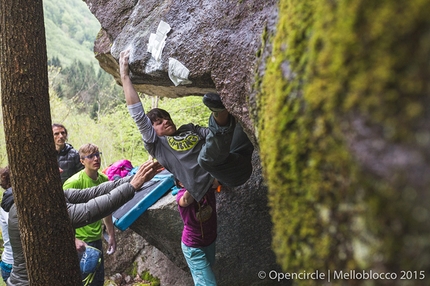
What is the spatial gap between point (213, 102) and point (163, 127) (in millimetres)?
1292

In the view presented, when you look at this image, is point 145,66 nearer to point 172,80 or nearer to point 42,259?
point 172,80

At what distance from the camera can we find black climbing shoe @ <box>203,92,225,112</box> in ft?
9.07

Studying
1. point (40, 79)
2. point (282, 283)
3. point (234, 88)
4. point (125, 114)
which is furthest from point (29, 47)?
point (125, 114)

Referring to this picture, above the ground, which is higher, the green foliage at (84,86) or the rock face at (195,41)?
the rock face at (195,41)

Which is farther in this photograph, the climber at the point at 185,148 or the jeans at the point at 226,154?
the climber at the point at 185,148

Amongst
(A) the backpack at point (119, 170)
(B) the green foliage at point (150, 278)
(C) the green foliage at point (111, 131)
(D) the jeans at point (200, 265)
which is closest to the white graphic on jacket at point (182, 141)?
(D) the jeans at point (200, 265)

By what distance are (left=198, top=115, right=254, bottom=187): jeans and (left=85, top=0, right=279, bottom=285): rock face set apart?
0.19 meters

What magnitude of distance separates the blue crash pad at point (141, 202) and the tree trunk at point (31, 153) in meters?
2.03

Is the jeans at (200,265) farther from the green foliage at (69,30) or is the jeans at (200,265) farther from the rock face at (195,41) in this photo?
the green foliage at (69,30)

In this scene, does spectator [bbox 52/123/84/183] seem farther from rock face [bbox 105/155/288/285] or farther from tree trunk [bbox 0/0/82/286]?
tree trunk [bbox 0/0/82/286]

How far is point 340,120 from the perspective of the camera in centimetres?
81

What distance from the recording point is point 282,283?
5121mm

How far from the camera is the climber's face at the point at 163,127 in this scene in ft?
12.9

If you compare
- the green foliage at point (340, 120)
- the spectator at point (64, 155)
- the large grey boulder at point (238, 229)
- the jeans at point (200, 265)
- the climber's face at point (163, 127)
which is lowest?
the large grey boulder at point (238, 229)
